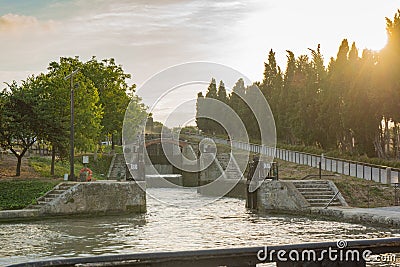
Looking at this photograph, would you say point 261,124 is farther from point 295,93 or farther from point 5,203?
point 5,203

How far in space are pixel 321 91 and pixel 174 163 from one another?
2013 cm

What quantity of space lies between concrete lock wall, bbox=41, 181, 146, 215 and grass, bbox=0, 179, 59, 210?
166 cm

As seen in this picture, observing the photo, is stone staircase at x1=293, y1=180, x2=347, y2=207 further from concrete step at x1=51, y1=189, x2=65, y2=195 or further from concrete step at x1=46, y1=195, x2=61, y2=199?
concrete step at x1=46, y1=195, x2=61, y2=199

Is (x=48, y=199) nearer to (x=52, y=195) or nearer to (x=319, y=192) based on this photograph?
(x=52, y=195)

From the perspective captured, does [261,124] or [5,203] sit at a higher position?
[261,124]

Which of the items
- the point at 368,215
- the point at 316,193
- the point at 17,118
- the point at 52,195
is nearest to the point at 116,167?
the point at 17,118

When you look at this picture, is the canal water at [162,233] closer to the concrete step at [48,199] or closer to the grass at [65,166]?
the concrete step at [48,199]

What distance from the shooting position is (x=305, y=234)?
74.3ft

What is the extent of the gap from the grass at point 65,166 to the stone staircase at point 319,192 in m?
16.8

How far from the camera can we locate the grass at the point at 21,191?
99.8 ft

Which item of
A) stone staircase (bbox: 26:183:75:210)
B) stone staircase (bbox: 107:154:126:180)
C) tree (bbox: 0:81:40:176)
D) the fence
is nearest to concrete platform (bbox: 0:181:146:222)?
stone staircase (bbox: 26:183:75:210)

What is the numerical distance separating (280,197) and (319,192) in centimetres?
193

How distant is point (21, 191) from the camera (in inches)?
1258

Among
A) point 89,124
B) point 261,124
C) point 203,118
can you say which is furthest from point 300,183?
point 203,118
